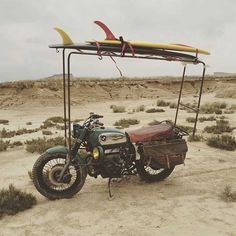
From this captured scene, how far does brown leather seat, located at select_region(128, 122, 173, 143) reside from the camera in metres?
6.78

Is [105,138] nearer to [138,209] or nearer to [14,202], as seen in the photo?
[138,209]

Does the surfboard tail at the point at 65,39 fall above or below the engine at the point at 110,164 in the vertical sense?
above

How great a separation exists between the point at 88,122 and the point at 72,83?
3158 centimetres

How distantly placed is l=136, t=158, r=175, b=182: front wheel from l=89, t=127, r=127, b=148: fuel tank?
697 mm

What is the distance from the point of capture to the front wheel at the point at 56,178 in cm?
626

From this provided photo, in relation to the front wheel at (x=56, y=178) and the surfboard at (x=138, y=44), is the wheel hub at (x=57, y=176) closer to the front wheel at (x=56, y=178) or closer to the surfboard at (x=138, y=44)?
the front wheel at (x=56, y=178)

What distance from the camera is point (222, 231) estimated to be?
513 centimetres

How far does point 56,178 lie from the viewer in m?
6.32

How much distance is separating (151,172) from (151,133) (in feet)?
2.89

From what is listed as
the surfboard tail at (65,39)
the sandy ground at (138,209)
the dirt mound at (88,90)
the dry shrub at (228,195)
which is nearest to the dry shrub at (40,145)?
the sandy ground at (138,209)

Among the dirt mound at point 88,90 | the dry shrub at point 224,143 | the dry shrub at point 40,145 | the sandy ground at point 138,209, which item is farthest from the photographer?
the dirt mound at point 88,90

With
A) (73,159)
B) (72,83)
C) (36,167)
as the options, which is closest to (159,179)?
(73,159)

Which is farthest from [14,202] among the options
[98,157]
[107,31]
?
[107,31]

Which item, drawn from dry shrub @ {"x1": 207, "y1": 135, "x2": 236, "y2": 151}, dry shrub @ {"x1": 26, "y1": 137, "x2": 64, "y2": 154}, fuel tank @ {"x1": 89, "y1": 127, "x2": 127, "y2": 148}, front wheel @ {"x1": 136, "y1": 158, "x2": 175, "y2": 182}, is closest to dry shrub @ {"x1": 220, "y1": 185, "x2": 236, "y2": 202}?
front wheel @ {"x1": 136, "y1": 158, "x2": 175, "y2": 182}
